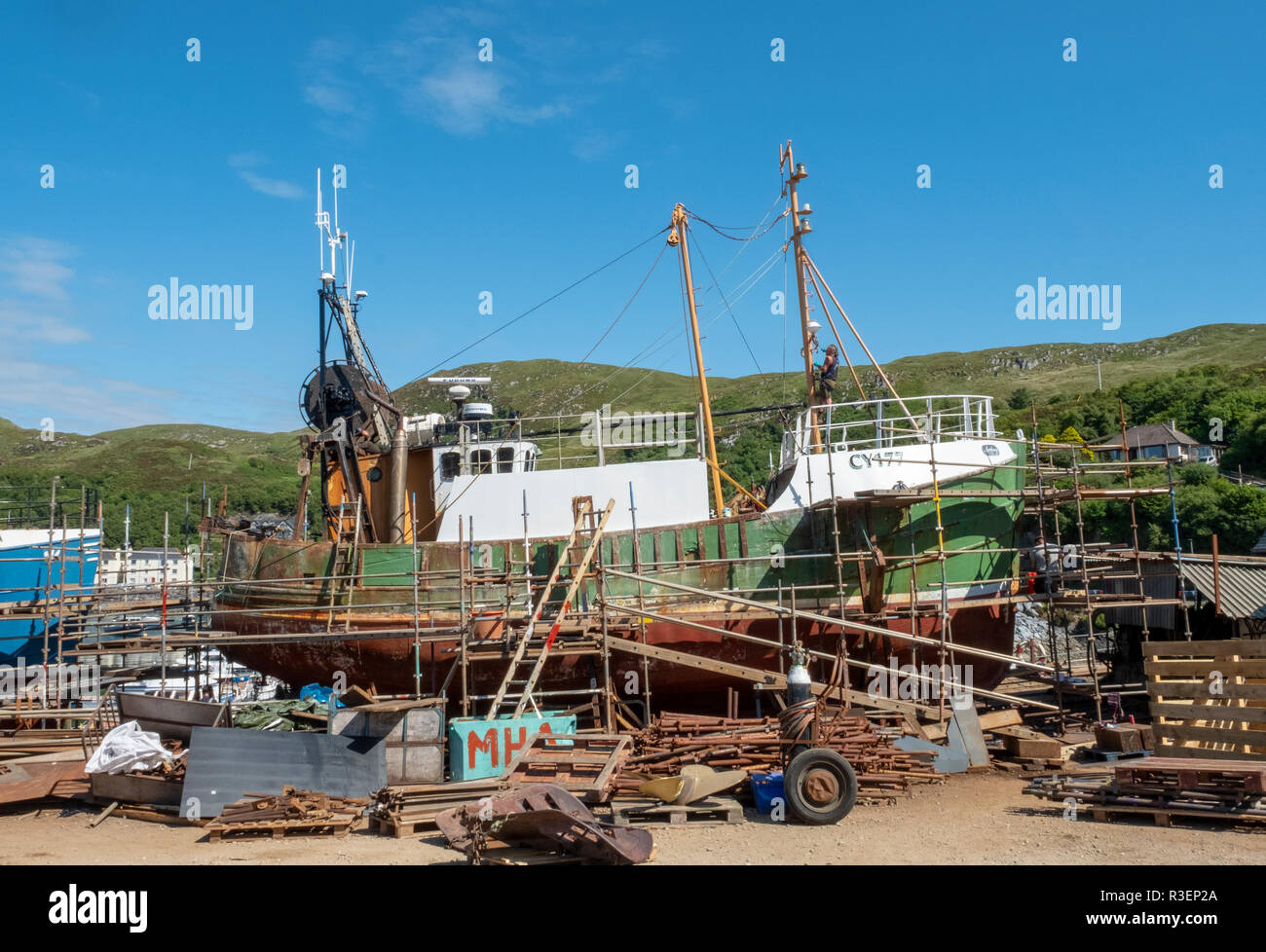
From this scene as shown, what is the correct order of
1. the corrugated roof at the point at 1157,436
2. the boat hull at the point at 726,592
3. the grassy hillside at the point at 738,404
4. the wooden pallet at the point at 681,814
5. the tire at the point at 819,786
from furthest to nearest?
the grassy hillside at the point at 738,404 < the corrugated roof at the point at 1157,436 < the boat hull at the point at 726,592 < the wooden pallet at the point at 681,814 < the tire at the point at 819,786

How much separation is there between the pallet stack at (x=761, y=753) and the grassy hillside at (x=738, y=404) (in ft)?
35.1

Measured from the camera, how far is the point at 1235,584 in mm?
18766

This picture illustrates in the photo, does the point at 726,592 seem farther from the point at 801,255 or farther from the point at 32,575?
the point at 32,575

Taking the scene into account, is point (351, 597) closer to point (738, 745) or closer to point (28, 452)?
point (738, 745)

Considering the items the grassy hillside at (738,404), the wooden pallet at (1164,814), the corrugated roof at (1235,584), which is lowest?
the wooden pallet at (1164,814)

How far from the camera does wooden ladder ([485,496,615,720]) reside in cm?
1390

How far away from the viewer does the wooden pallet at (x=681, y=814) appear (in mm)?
11094

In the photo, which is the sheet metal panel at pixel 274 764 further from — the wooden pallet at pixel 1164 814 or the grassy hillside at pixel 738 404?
the grassy hillside at pixel 738 404

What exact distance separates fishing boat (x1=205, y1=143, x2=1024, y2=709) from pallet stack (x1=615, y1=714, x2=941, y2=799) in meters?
1.95

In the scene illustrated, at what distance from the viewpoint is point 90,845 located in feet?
36.2

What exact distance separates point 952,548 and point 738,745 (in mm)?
6604

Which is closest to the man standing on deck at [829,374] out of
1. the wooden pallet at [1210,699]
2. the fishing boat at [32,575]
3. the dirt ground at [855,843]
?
the wooden pallet at [1210,699]

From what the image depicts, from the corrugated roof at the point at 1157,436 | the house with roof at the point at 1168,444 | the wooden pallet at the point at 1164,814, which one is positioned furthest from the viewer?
the corrugated roof at the point at 1157,436

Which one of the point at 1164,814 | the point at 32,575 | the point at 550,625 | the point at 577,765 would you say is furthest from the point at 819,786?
the point at 32,575
